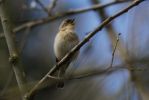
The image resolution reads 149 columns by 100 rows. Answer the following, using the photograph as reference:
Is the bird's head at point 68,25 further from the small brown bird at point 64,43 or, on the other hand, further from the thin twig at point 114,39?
the thin twig at point 114,39

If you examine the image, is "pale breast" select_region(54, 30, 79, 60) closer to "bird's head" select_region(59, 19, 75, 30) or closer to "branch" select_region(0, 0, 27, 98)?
"bird's head" select_region(59, 19, 75, 30)

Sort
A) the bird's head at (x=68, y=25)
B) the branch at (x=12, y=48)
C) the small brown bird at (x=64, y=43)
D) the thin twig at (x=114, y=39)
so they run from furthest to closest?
the bird's head at (x=68, y=25) → the small brown bird at (x=64, y=43) → the branch at (x=12, y=48) → the thin twig at (x=114, y=39)

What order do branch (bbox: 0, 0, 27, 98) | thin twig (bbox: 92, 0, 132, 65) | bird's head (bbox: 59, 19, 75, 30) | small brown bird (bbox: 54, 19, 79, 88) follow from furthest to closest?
bird's head (bbox: 59, 19, 75, 30) → small brown bird (bbox: 54, 19, 79, 88) → branch (bbox: 0, 0, 27, 98) → thin twig (bbox: 92, 0, 132, 65)

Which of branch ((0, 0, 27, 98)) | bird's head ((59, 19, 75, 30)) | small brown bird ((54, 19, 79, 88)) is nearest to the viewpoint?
branch ((0, 0, 27, 98))

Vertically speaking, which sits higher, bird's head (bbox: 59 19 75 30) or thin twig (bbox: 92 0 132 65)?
thin twig (bbox: 92 0 132 65)

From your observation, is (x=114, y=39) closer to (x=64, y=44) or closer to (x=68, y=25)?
(x=64, y=44)

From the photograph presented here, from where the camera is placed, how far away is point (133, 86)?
10.6 ft

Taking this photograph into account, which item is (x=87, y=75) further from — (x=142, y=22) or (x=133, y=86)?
(x=142, y=22)

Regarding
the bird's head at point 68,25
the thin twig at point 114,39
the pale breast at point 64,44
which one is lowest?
the pale breast at point 64,44

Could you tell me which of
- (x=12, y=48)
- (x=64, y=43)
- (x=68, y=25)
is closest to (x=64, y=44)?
(x=64, y=43)

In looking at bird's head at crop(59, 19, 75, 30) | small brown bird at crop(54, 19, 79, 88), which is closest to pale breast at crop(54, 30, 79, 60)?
small brown bird at crop(54, 19, 79, 88)

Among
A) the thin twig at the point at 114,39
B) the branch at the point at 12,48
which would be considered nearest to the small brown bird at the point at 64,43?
the thin twig at the point at 114,39

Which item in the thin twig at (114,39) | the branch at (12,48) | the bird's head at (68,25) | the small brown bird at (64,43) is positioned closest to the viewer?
the thin twig at (114,39)

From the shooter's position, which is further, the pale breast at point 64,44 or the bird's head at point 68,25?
the bird's head at point 68,25
